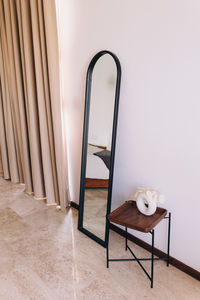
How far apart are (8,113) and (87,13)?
1563 millimetres

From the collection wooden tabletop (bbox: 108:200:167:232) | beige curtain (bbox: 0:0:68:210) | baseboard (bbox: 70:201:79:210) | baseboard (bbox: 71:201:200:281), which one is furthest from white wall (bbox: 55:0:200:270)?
baseboard (bbox: 70:201:79:210)

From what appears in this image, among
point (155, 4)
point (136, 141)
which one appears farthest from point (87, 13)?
point (136, 141)

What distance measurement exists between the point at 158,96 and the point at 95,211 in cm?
105

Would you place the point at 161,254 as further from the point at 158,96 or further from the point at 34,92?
the point at 34,92

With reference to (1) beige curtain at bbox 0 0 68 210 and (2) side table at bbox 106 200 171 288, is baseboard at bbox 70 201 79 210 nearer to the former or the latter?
(1) beige curtain at bbox 0 0 68 210

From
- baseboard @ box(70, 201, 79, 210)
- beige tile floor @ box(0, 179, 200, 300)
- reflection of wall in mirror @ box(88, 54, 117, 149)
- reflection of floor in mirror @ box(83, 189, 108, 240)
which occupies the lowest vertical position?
baseboard @ box(70, 201, 79, 210)

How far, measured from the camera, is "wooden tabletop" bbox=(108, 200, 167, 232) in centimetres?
136

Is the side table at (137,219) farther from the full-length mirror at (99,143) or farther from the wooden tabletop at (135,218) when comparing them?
the full-length mirror at (99,143)

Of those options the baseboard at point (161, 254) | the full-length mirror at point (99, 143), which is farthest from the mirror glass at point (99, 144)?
the baseboard at point (161, 254)

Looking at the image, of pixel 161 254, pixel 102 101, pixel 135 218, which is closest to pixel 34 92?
pixel 102 101

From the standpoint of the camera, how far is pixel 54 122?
2.10 meters

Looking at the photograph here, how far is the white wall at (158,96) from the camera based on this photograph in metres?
1.31

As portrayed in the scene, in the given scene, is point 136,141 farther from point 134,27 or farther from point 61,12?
point 61,12

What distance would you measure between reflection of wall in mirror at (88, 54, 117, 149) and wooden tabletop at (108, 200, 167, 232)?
0.50m
